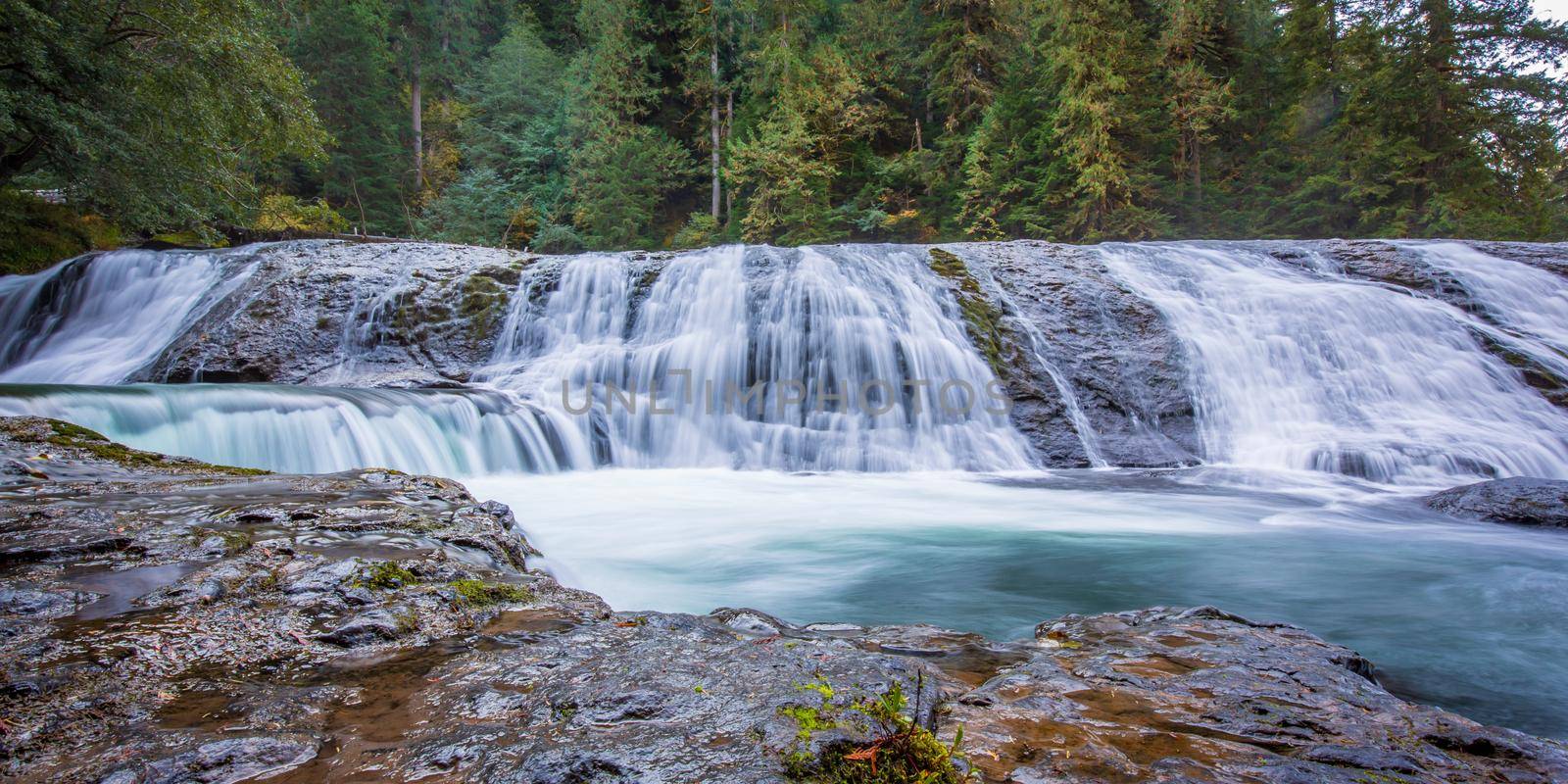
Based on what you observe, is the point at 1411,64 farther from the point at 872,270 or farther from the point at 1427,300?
the point at 872,270

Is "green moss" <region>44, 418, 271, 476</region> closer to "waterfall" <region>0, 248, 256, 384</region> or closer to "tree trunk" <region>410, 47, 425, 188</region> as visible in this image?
"waterfall" <region>0, 248, 256, 384</region>

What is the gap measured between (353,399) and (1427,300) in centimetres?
1349

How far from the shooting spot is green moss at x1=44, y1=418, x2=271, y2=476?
3.62 m

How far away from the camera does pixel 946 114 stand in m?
23.2

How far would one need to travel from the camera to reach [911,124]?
24.5 m

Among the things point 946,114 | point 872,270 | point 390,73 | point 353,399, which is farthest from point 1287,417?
point 390,73

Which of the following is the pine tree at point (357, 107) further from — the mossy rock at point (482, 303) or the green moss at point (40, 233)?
the mossy rock at point (482, 303)

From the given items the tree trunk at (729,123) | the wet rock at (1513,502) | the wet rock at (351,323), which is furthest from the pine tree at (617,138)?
the wet rock at (1513,502)

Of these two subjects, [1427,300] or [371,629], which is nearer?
[371,629]

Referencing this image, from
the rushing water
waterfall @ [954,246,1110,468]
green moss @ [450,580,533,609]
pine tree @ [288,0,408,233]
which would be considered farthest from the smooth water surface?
pine tree @ [288,0,408,233]

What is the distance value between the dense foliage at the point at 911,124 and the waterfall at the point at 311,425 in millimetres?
6397

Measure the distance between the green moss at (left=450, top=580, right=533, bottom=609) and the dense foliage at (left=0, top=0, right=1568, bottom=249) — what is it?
12.0 m

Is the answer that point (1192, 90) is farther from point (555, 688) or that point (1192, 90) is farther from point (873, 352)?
point (555, 688)

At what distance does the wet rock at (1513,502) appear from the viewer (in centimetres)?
537
